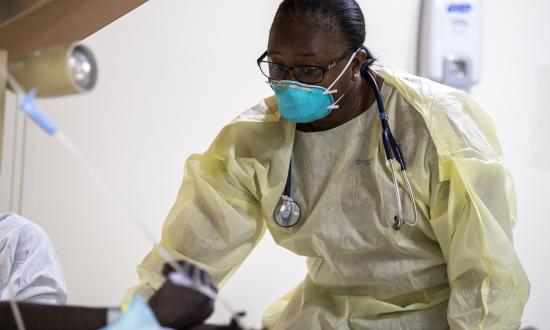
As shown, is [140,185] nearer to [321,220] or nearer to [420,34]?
[321,220]

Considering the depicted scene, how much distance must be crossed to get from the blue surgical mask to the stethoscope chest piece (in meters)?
0.16

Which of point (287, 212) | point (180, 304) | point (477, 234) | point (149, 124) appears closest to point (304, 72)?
point (287, 212)

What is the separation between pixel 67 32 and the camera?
108cm

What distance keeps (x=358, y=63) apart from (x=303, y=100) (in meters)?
0.15

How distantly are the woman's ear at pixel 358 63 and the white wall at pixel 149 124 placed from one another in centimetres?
80

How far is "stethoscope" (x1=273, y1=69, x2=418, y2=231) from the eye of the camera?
4.48 ft

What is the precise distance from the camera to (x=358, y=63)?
143 centimetres

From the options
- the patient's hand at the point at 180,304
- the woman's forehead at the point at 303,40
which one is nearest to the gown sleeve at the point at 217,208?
the woman's forehead at the point at 303,40

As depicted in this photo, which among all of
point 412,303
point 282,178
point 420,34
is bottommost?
point 412,303

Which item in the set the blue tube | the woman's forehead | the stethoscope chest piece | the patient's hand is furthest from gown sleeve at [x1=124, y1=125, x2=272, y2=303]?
the blue tube

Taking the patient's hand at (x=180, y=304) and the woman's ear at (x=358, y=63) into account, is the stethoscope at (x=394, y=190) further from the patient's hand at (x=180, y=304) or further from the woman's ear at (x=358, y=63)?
the patient's hand at (x=180, y=304)

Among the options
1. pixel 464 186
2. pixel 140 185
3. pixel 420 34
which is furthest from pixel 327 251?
pixel 420 34

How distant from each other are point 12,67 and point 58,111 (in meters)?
1.06

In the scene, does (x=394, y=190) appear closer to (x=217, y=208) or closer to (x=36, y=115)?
(x=217, y=208)
